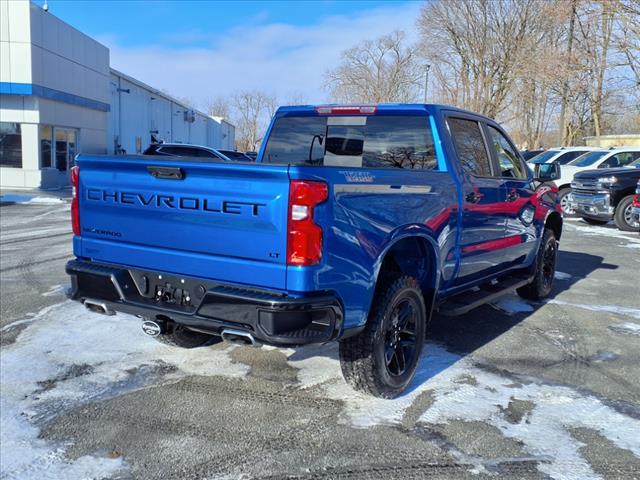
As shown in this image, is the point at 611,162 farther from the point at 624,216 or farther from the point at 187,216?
the point at 187,216

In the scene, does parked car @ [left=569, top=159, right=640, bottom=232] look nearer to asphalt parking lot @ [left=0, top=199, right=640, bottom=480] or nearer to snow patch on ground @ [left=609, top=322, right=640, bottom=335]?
snow patch on ground @ [left=609, top=322, right=640, bottom=335]

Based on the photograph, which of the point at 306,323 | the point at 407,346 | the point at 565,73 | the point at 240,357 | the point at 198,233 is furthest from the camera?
the point at 565,73

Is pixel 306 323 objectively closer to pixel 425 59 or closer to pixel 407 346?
pixel 407 346

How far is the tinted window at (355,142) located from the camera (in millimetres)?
4602

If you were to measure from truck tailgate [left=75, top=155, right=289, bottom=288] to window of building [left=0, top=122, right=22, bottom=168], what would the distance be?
20728mm

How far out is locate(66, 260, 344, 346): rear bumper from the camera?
122 inches

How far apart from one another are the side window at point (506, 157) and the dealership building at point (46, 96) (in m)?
20.1

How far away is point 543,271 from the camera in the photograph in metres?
6.79

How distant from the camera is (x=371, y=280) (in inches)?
138

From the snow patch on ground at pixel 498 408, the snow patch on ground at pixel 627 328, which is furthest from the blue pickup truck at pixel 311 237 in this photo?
the snow patch on ground at pixel 627 328

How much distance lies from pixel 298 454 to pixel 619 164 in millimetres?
17309

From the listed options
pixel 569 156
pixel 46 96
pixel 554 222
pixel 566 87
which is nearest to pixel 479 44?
pixel 566 87

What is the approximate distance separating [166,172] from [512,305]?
15.2 feet

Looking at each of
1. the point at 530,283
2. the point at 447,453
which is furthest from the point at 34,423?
the point at 530,283
